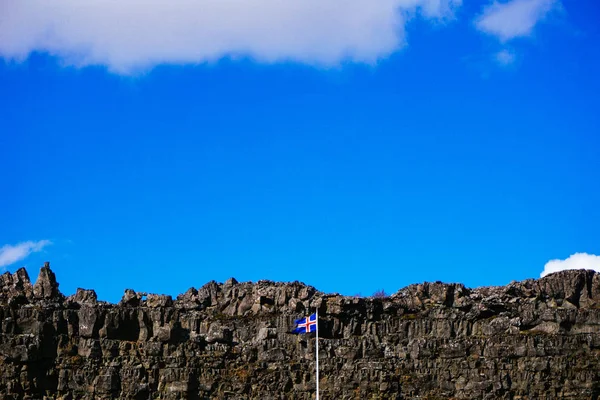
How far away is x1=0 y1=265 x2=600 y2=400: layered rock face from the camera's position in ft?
390

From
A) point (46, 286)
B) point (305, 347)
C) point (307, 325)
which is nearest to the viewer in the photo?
point (307, 325)

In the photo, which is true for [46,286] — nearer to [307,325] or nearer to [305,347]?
[305,347]

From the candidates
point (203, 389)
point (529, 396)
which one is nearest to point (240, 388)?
point (203, 389)

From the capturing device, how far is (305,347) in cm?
12319

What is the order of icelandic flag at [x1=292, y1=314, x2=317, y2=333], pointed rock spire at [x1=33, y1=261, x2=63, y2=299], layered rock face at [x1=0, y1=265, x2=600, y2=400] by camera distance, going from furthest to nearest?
pointed rock spire at [x1=33, y1=261, x2=63, y2=299] → layered rock face at [x1=0, y1=265, x2=600, y2=400] → icelandic flag at [x1=292, y1=314, x2=317, y2=333]

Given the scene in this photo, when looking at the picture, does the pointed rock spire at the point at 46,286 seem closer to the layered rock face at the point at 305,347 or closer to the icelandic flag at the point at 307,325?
the layered rock face at the point at 305,347

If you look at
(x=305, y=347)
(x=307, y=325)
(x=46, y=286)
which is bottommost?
(x=305, y=347)

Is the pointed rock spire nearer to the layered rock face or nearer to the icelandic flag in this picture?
the layered rock face

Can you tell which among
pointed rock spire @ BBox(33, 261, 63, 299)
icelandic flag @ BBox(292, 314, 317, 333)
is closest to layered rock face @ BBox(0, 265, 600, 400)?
pointed rock spire @ BBox(33, 261, 63, 299)

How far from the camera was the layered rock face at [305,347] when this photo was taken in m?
119

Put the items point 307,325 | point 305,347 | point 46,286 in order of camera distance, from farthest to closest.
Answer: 1. point 46,286
2. point 305,347
3. point 307,325

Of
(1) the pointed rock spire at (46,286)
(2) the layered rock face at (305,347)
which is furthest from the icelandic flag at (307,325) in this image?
(1) the pointed rock spire at (46,286)

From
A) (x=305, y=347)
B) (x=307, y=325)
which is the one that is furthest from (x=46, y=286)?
(x=307, y=325)

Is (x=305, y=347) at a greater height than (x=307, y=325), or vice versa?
(x=307, y=325)
